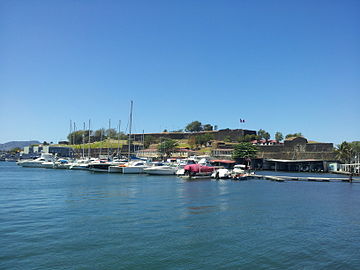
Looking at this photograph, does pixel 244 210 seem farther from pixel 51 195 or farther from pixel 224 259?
pixel 51 195

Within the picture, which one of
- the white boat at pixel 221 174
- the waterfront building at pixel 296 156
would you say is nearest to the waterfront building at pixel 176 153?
the waterfront building at pixel 296 156

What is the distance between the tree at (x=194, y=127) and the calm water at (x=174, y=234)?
154 m

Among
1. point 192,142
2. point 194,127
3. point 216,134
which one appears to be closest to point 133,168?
point 192,142

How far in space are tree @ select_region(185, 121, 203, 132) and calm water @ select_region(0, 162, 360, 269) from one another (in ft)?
506

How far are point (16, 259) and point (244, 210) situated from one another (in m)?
17.9

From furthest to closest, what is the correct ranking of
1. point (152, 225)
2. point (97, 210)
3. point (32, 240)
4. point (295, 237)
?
point (97, 210), point (152, 225), point (295, 237), point (32, 240)

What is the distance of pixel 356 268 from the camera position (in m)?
14.2

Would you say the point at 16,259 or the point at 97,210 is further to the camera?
the point at 97,210

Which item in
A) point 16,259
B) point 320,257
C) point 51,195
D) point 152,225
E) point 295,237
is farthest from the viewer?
point 51,195

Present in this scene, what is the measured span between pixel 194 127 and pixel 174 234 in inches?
6572

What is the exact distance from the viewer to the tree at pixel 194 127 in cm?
18500

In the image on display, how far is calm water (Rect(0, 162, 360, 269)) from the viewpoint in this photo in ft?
46.9

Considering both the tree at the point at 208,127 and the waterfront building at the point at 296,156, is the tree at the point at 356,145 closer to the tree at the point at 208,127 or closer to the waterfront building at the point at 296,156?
the waterfront building at the point at 296,156

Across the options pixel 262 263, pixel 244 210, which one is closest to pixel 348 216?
pixel 244 210
